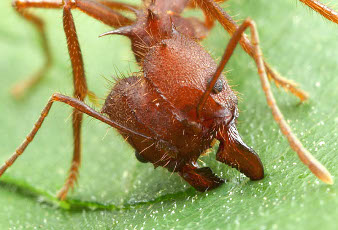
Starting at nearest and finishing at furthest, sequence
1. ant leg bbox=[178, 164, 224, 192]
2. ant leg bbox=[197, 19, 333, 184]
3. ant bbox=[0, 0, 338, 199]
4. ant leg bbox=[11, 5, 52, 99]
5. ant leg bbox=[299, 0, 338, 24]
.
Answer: ant leg bbox=[197, 19, 333, 184] < ant bbox=[0, 0, 338, 199] < ant leg bbox=[178, 164, 224, 192] < ant leg bbox=[299, 0, 338, 24] < ant leg bbox=[11, 5, 52, 99]

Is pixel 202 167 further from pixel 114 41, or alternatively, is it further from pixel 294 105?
pixel 114 41

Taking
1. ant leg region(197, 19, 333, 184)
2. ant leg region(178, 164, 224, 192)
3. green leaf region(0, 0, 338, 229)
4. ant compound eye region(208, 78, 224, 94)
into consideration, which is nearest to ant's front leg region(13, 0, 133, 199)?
green leaf region(0, 0, 338, 229)

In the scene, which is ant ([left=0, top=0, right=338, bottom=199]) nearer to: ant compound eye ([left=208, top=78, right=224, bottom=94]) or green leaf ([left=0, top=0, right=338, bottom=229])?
ant compound eye ([left=208, top=78, right=224, bottom=94])

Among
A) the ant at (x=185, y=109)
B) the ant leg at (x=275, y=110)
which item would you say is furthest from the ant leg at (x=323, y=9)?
the ant leg at (x=275, y=110)

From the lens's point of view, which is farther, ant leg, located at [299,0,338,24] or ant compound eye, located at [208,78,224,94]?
ant leg, located at [299,0,338,24]

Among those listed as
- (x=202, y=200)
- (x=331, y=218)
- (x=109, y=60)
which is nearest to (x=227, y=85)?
(x=202, y=200)

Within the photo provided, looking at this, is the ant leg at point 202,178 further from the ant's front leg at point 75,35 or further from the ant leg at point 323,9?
the ant leg at point 323,9

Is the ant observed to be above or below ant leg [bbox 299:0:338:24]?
below
